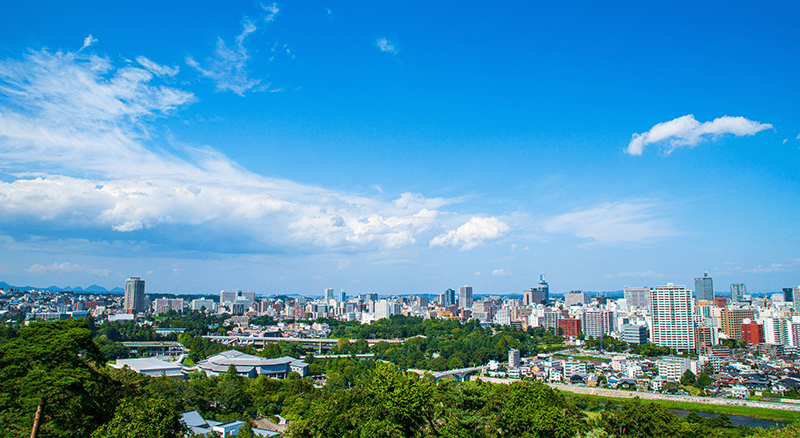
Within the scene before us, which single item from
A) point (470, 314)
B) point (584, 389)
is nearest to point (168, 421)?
point (584, 389)

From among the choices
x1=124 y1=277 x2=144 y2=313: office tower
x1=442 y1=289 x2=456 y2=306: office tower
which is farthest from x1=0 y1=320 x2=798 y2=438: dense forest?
x1=442 y1=289 x2=456 y2=306: office tower

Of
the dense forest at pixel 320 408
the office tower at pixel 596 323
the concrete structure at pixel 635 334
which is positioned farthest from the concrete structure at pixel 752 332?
the dense forest at pixel 320 408

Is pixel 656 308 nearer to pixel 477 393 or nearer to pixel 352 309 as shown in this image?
pixel 477 393

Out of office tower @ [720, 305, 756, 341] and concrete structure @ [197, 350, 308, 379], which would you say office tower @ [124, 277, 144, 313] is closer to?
concrete structure @ [197, 350, 308, 379]

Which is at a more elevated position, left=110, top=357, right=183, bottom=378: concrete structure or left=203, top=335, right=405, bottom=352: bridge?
left=110, top=357, right=183, bottom=378: concrete structure

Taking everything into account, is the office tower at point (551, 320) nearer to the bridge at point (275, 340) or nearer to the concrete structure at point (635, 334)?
the concrete structure at point (635, 334)

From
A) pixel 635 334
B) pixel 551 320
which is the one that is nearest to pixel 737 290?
pixel 551 320

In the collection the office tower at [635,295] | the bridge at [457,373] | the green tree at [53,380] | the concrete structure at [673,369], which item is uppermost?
the green tree at [53,380]
